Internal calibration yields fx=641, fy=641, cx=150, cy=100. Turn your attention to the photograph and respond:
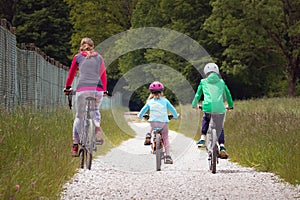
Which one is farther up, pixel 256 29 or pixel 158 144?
pixel 256 29

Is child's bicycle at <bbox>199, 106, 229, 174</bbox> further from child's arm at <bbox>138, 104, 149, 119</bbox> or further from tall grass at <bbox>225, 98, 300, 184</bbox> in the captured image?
child's arm at <bbox>138, 104, 149, 119</bbox>

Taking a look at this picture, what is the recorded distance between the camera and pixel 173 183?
9.28 m

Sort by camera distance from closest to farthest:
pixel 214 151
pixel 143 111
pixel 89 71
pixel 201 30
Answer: pixel 89 71 < pixel 214 151 < pixel 143 111 < pixel 201 30

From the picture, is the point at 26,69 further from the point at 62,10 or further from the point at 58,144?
the point at 62,10

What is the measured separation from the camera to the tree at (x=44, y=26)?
5784 cm

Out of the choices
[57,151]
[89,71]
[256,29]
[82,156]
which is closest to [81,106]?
[89,71]

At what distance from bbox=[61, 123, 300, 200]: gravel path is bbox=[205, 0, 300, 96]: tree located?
2876 centimetres

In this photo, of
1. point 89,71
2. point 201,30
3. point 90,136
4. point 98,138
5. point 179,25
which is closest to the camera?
point 89,71

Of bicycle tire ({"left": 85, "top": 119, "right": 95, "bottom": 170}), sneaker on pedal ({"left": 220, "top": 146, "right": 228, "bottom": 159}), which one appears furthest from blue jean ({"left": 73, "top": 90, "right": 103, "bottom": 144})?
sneaker on pedal ({"left": 220, "top": 146, "right": 228, "bottom": 159})

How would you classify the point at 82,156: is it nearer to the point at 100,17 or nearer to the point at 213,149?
the point at 213,149

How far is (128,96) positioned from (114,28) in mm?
7292

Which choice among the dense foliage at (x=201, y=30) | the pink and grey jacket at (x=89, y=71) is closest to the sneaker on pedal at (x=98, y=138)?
the pink and grey jacket at (x=89, y=71)

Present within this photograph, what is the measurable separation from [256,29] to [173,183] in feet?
109

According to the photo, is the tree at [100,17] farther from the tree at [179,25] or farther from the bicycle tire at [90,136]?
the bicycle tire at [90,136]
